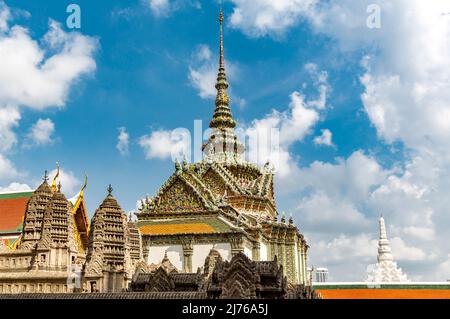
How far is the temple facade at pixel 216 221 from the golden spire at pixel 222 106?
4939 mm

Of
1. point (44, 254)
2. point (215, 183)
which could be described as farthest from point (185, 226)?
point (44, 254)

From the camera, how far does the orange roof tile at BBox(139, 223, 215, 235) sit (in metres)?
41.8

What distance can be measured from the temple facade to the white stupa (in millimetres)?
14227

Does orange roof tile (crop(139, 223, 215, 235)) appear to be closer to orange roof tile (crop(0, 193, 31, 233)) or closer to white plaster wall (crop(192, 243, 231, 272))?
white plaster wall (crop(192, 243, 231, 272))

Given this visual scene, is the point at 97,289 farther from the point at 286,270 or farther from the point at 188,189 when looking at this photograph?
the point at 286,270

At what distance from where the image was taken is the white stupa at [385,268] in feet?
203

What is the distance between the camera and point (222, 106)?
56.9 metres

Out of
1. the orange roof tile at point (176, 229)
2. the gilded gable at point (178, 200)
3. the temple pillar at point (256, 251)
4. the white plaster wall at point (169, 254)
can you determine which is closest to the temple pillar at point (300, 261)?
the temple pillar at point (256, 251)

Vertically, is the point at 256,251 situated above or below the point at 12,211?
below

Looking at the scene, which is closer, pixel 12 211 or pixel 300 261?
pixel 12 211

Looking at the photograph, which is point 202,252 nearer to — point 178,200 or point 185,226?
point 185,226

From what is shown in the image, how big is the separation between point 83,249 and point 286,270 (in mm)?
15525

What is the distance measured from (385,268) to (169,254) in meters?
31.1
